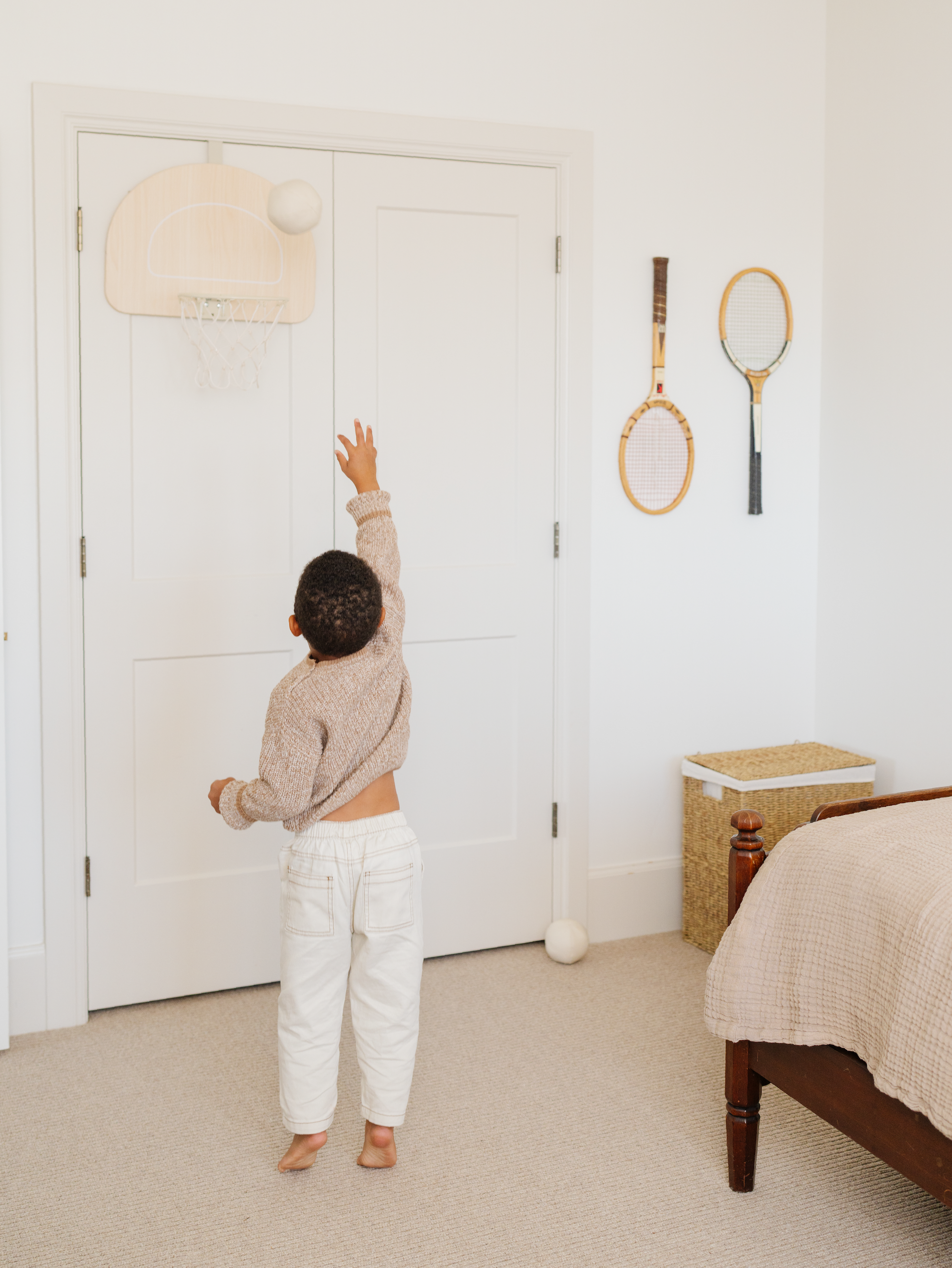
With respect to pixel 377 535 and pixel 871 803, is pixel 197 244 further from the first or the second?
pixel 871 803

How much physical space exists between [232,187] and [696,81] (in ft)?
4.44

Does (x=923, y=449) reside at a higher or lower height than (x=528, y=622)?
higher

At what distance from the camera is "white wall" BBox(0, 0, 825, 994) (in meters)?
2.52

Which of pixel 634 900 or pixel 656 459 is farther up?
pixel 656 459

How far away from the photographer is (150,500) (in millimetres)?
2613

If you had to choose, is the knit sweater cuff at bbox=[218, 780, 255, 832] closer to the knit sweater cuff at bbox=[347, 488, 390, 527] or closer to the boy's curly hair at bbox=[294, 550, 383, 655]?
the boy's curly hair at bbox=[294, 550, 383, 655]

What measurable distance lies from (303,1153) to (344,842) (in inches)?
23.6

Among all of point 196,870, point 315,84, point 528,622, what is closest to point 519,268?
point 315,84

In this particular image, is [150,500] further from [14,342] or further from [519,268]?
[519,268]

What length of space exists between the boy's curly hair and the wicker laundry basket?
1.40m

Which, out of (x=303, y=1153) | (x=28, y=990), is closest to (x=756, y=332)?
(x=303, y=1153)

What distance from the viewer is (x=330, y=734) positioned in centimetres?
184

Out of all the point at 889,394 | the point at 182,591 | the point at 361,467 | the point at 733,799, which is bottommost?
the point at 733,799

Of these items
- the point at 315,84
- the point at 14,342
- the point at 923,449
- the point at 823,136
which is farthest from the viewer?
the point at 823,136
